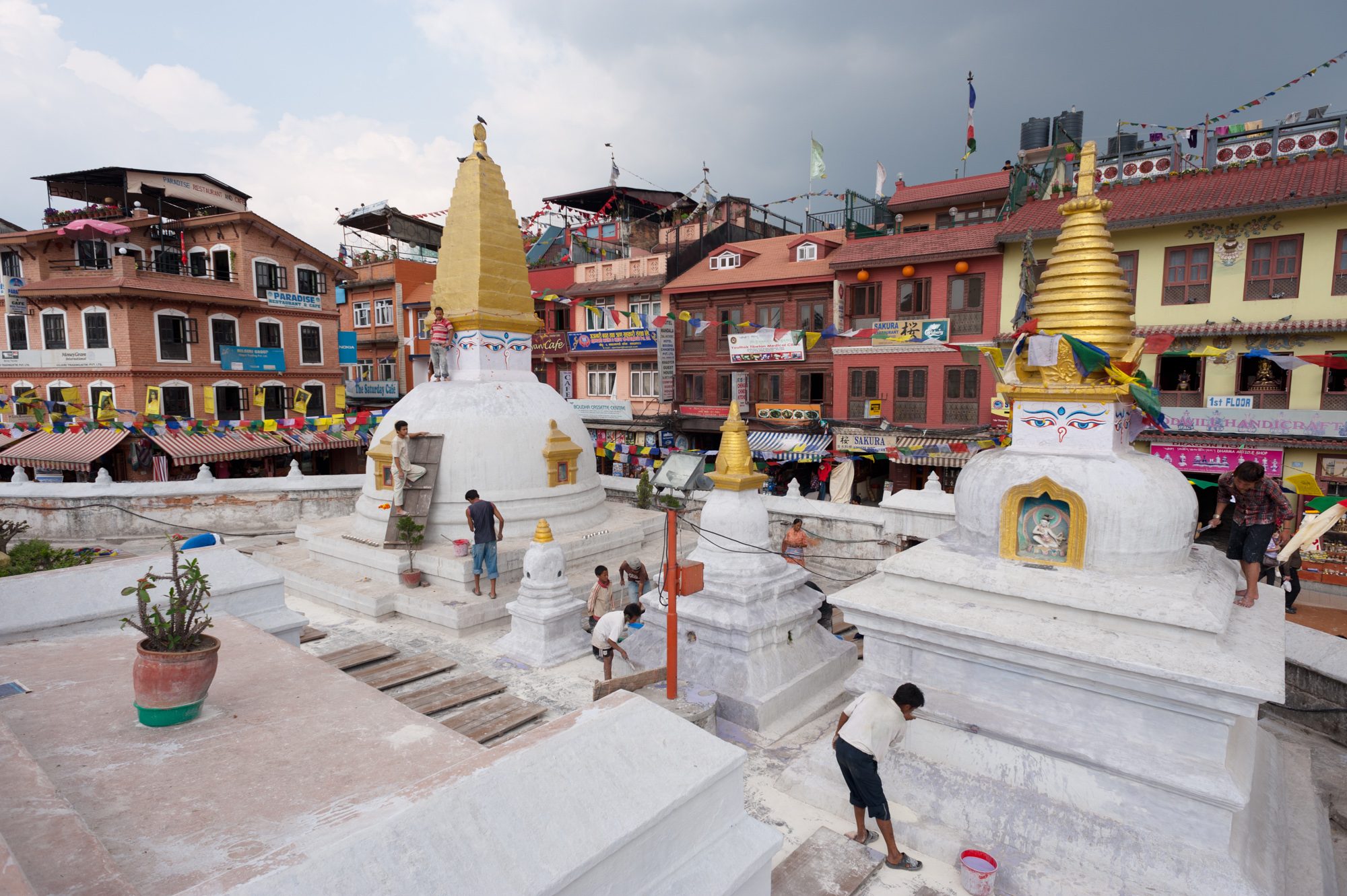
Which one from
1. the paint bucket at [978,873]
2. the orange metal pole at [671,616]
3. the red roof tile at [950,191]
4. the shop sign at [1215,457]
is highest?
the red roof tile at [950,191]

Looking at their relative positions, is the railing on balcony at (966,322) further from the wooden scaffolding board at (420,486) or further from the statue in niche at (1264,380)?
the wooden scaffolding board at (420,486)

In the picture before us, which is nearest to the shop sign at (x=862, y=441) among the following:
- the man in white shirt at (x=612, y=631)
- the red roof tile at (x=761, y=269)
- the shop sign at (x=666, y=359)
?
the red roof tile at (x=761, y=269)

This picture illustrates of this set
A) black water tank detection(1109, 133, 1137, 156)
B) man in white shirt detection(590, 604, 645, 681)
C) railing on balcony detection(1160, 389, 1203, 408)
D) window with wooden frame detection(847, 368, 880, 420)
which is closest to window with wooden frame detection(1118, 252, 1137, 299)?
railing on balcony detection(1160, 389, 1203, 408)

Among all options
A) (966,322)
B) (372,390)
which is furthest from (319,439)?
(966,322)

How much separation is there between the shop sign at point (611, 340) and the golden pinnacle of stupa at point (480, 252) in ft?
43.3

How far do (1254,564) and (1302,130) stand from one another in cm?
1833

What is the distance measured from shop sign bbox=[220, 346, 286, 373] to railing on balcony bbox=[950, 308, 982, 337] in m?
26.2

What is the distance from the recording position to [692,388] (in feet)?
96.1

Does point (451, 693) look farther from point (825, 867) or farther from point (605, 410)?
point (605, 410)

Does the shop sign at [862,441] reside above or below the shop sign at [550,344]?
below

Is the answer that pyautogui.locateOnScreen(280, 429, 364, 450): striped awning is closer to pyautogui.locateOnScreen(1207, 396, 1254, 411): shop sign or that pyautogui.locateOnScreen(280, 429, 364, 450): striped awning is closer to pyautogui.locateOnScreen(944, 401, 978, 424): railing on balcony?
pyautogui.locateOnScreen(944, 401, 978, 424): railing on balcony

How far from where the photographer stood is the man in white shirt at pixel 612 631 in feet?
30.6

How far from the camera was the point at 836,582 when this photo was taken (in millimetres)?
15195

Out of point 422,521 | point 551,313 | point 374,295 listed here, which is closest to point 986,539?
point 422,521
